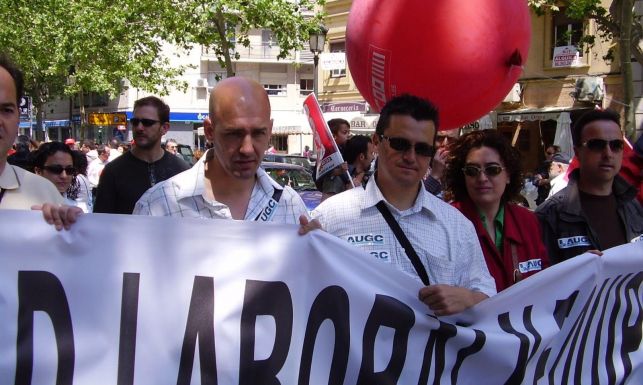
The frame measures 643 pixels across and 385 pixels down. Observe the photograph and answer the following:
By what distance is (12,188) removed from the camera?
259 cm

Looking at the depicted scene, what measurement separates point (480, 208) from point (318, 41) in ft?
36.4

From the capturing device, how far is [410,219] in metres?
2.76

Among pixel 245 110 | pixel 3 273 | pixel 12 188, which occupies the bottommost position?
pixel 3 273

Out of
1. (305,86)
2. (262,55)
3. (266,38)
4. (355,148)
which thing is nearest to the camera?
(355,148)

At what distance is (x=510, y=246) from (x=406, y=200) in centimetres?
81

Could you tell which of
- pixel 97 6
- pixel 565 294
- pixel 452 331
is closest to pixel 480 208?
pixel 565 294

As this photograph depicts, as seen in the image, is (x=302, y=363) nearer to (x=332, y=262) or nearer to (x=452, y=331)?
(x=332, y=262)

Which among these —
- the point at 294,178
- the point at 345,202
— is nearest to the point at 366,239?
the point at 345,202

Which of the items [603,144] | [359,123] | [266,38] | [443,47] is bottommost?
[603,144]

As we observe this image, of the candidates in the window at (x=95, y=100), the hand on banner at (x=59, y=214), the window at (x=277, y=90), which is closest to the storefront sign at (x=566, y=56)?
the hand on banner at (x=59, y=214)

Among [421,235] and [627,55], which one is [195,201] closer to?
[421,235]

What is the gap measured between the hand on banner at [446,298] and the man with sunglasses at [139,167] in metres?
2.64

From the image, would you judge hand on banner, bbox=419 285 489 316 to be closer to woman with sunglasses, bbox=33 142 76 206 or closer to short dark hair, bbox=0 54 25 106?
short dark hair, bbox=0 54 25 106

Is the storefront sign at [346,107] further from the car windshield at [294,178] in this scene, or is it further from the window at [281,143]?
the car windshield at [294,178]
